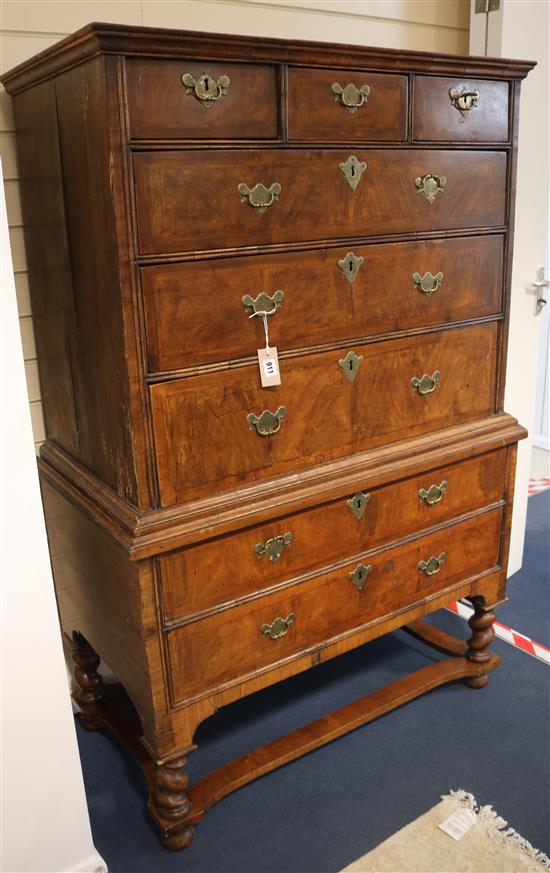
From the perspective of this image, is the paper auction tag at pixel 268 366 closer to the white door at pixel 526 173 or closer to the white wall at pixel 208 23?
the white wall at pixel 208 23

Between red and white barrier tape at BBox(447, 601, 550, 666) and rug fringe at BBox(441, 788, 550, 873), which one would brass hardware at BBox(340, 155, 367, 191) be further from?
red and white barrier tape at BBox(447, 601, 550, 666)

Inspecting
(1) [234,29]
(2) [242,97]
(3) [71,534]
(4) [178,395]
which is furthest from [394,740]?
(1) [234,29]

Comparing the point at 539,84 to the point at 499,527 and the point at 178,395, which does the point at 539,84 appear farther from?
the point at 178,395

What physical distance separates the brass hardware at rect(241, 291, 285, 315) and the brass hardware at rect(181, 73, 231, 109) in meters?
0.39

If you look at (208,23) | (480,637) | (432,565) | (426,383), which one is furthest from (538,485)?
(208,23)

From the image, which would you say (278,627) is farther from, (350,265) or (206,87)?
(206,87)

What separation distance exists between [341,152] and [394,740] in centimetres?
162

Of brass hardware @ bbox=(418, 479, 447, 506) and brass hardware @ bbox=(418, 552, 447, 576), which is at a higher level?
brass hardware @ bbox=(418, 479, 447, 506)

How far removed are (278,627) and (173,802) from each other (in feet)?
1.61

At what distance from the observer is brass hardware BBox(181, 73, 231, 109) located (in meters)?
1.53

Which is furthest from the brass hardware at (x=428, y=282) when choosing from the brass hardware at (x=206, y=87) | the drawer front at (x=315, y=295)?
the brass hardware at (x=206, y=87)

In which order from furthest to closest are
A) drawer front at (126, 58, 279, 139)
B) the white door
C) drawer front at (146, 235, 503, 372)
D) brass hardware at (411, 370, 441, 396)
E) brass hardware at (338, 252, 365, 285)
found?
the white door
brass hardware at (411, 370, 441, 396)
brass hardware at (338, 252, 365, 285)
drawer front at (146, 235, 503, 372)
drawer front at (126, 58, 279, 139)

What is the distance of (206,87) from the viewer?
1.55 m

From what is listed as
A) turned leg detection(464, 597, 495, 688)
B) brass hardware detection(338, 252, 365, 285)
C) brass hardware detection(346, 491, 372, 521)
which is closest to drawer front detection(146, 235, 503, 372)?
brass hardware detection(338, 252, 365, 285)
